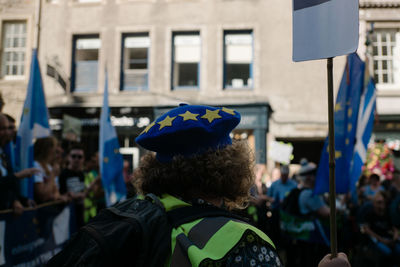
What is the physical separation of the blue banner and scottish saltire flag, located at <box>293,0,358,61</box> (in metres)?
3.15

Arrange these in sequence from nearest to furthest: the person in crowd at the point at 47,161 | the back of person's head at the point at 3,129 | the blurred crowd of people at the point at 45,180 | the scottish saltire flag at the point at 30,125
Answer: the blurred crowd of people at the point at 45,180
the back of person's head at the point at 3,129
the scottish saltire flag at the point at 30,125
the person in crowd at the point at 47,161

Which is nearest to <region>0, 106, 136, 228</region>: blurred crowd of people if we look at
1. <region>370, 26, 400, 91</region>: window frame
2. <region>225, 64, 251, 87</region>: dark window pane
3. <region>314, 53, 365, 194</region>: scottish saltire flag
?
<region>314, 53, 365, 194</region>: scottish saltire flag

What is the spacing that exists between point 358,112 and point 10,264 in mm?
3931

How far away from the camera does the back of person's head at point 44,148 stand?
477 cm

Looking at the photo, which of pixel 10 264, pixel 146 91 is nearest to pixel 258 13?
pixel 146 91

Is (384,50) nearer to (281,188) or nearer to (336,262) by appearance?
(281,188)

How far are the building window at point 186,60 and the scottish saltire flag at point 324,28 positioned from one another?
1316 centimetres

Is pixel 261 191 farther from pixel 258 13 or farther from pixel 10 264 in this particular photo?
pixel 258 13

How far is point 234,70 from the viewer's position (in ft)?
48.7

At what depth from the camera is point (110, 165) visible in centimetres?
625

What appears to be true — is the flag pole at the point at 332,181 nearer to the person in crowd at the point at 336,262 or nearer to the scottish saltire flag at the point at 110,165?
the person in crowd at the point at 336,262

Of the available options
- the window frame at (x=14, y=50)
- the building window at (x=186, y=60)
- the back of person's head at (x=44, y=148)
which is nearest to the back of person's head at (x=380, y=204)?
the back of person's head at (x=44, y=148)

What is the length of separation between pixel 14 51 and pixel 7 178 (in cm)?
1294

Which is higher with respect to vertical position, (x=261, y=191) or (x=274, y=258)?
(x=274, y=258)
